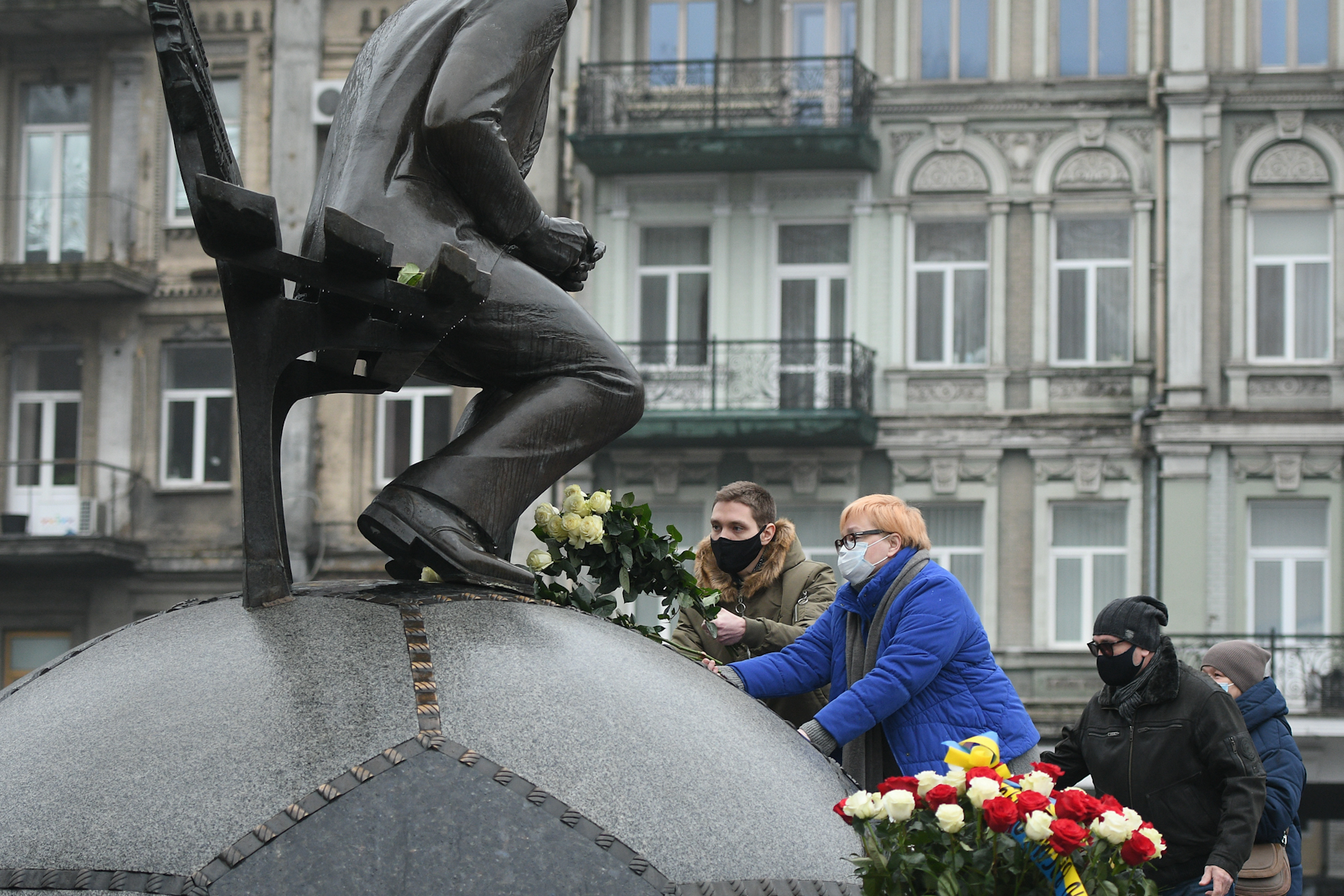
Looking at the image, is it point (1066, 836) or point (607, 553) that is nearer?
point (1066, 836)

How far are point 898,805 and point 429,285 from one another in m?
1.35

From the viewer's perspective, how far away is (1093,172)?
22125 mm

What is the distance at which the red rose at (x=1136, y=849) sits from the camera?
10.6 feet

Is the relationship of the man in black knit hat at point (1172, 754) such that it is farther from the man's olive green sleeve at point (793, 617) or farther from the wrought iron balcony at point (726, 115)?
the wrought iron balcony at point (726, 115)

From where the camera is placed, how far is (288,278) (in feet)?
11.6

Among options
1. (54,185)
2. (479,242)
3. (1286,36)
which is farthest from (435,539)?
(54,185)

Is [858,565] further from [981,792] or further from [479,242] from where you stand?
[981,792]

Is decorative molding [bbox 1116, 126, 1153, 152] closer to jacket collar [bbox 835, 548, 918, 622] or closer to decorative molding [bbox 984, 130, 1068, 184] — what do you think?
decorative molding [bbox 984, 130, 1068, 184]

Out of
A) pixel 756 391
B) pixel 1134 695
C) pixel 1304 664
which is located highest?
pixel 756 391

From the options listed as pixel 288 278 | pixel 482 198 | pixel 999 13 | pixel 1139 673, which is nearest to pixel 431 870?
pixel 288 278

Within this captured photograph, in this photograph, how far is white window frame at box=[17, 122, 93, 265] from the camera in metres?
23.7

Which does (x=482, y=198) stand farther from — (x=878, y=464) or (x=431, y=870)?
(x=878, y=464)

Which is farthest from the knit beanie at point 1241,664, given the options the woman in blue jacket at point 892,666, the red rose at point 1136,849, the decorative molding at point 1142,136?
the decorative molding at point 1142,136

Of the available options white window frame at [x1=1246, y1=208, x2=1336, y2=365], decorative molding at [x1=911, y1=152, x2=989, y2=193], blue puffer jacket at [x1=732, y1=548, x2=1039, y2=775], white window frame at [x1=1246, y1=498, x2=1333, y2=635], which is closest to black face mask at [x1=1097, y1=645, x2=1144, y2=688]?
blue puffer jacket at [x1=732, y1=548, x2=1039, y2=775]
